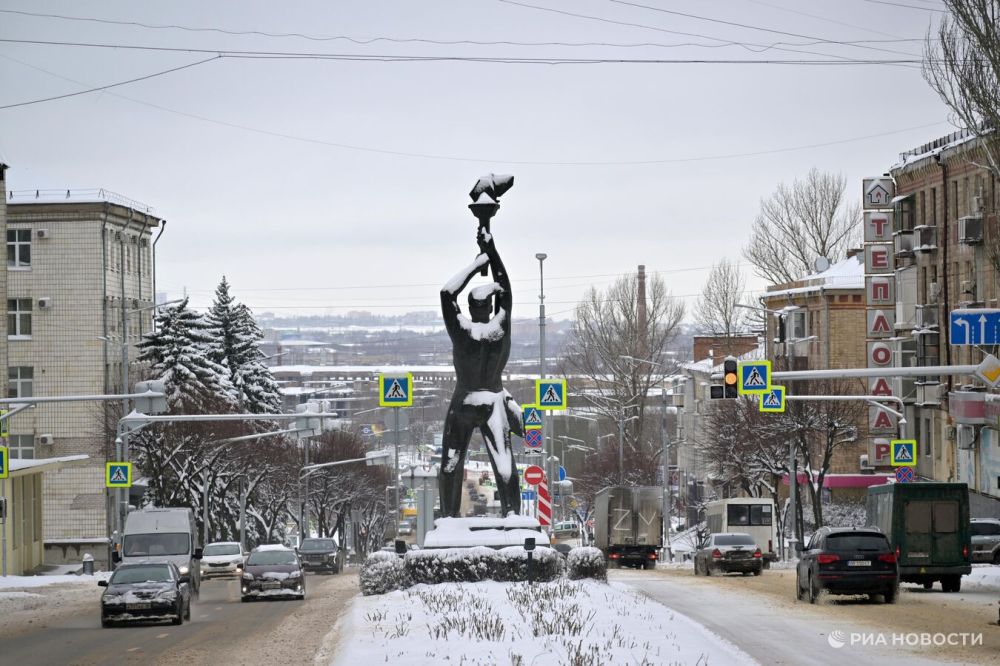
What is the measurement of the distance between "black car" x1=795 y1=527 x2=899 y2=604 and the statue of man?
5.97 meters

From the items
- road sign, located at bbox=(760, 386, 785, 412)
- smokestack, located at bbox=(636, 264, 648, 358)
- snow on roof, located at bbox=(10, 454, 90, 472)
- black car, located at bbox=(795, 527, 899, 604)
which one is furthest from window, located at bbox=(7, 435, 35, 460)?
black car, located at bbox=(795, 527, 899, 604)

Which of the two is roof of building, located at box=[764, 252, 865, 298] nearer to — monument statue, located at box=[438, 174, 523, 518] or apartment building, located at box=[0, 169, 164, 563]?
apartment building, located at box=[0, 169, 164, 563]

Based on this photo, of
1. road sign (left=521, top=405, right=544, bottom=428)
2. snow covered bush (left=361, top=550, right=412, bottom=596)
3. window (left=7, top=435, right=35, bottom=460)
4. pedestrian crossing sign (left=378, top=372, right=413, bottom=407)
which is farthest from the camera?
window (left=7, top=435, right=35, bottom=460)

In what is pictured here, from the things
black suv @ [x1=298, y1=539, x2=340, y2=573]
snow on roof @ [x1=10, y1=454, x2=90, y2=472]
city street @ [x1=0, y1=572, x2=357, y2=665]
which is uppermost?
snow on roof @ [x1=10, y1=454, x2=90, y2=472]

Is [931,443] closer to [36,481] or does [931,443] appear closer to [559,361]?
[36,481]

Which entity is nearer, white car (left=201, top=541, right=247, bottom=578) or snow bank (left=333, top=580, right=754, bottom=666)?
snow bank (left=333, top=580, right=754, bottom=666)

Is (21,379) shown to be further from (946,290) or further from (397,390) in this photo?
(946,290)

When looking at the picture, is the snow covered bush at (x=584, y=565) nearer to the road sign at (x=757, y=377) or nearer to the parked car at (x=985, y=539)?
the road sign at (x=757, y=377)

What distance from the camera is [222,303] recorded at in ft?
314

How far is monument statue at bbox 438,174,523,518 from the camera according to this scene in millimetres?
28859

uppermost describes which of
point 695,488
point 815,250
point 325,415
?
point 815,250

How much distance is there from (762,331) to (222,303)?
36.6 m

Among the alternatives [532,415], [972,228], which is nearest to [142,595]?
[532,415]

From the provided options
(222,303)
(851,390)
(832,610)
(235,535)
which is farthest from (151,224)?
(832,610)
